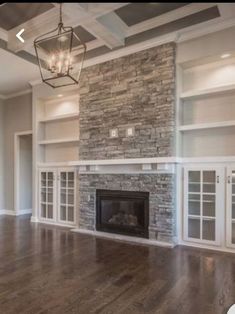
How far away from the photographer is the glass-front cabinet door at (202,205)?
418 cm

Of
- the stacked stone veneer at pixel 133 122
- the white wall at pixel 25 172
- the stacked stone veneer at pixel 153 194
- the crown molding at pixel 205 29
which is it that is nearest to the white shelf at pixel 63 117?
the stacked stone veneer at pixel 133 122

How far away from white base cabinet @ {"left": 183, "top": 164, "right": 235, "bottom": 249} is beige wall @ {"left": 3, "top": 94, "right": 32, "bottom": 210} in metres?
4.60

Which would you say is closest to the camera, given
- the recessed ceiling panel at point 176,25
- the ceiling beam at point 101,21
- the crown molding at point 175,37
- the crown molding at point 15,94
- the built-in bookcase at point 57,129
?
the ceiling beam at point 101,21

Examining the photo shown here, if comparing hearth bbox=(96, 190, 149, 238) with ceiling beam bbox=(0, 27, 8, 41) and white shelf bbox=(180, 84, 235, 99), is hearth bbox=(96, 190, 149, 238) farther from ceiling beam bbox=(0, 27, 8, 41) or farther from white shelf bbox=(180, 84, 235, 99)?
ceiling beam bbox=(0, 27, 8, 41)

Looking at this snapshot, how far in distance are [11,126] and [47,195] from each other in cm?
244

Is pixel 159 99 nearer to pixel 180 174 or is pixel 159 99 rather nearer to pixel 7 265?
pixel 180 174

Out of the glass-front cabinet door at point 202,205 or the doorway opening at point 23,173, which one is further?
the doorway opening at point 23,173

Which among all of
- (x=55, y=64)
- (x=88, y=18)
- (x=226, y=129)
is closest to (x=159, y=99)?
(x=226, y=129)

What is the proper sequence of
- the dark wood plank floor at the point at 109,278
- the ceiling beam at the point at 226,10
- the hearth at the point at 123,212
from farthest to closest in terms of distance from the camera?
the hearth at the point at 123,212 → the ceiling beam at the point at 226,10 → the dark wood plank floor at the point at 109,278

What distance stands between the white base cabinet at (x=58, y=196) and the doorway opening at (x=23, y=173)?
1.23 metres

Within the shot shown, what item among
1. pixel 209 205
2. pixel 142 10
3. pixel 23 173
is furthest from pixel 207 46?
pixel 23 173

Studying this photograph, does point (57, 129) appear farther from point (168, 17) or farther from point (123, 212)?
point (168, 17)

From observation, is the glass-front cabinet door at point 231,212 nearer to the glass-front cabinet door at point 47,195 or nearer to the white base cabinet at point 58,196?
the white base cabinet at point 58,196

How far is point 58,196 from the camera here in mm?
6070
